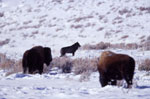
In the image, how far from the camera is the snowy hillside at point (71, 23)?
867 inches

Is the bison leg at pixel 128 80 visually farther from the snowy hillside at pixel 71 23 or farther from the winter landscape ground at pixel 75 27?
the snowy hillside at pixel 71 23

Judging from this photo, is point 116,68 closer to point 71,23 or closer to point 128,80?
point 128,80

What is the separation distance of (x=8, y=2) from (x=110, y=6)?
17.2 m

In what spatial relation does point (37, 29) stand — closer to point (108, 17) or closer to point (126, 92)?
point (108, 17)

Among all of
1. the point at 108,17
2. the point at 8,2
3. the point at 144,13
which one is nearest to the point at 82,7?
the point at 108,17

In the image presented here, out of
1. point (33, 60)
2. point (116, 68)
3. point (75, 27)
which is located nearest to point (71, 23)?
point (75, 27)

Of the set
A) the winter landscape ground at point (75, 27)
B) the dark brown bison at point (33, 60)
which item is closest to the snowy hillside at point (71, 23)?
the winter landscape ground at point (75, 27)

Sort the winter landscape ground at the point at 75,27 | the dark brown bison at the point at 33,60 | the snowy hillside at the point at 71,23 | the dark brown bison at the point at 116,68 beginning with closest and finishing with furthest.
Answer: the dark brown bison at the point at 116,68 → the dark brown bison at the point at 33,60 → the winter landscape ground at the point at 75,27 → the snowy hillside at the point at 71,23

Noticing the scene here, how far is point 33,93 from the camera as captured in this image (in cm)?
566

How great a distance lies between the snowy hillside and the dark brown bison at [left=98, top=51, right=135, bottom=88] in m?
11.0

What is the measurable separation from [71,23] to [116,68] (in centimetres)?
2142

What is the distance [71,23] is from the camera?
2783cm

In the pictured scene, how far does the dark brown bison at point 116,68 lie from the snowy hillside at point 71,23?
11.0m

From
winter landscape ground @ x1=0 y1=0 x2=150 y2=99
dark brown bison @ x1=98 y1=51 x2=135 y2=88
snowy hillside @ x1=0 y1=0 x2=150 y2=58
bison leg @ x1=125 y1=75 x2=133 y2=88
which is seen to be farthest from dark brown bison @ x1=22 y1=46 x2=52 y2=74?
snowy hillside @ x1=0 y1=0 x2=150 y2=58
